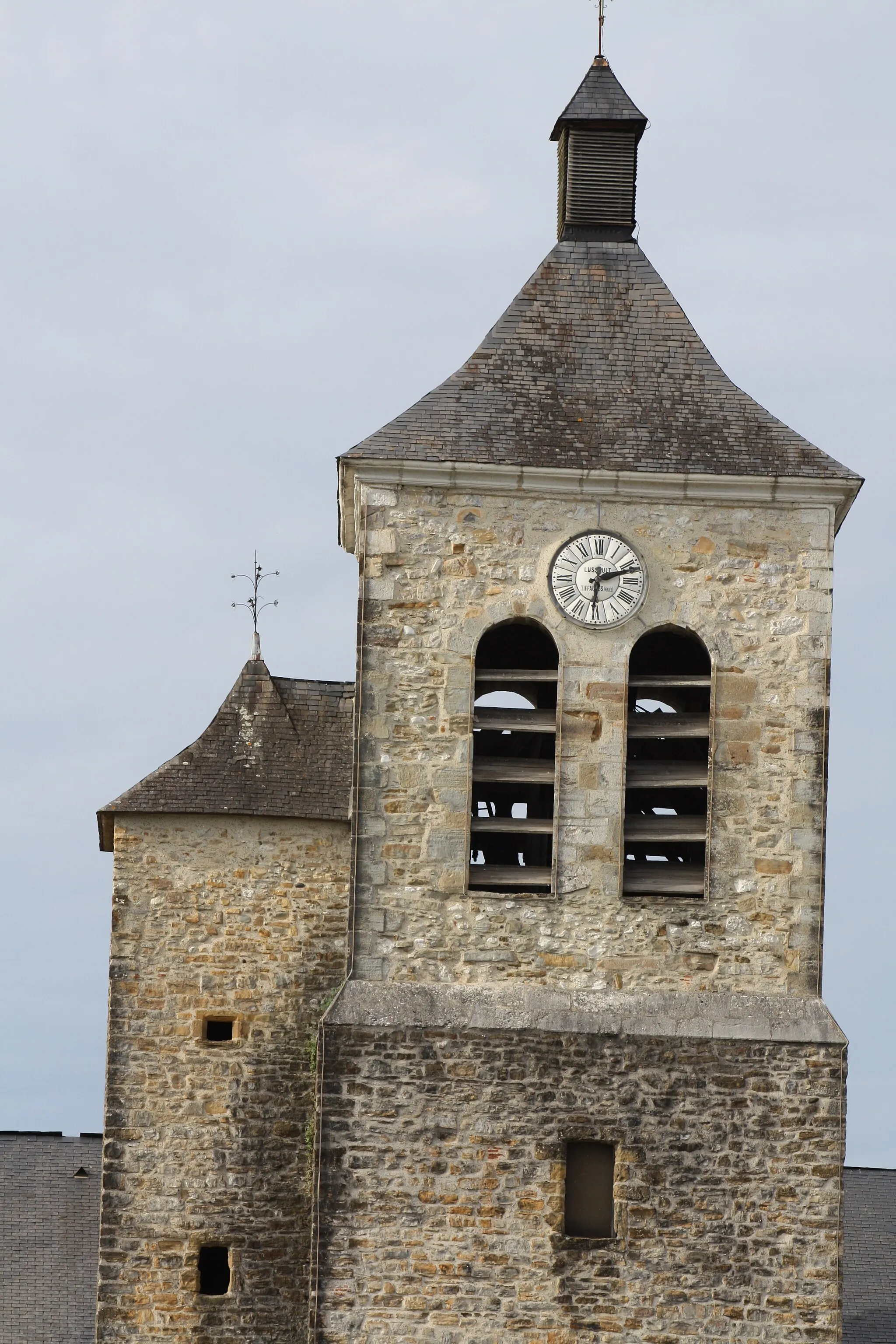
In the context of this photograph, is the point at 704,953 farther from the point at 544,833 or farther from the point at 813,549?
the point at 813,549

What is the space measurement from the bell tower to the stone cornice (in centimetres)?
3

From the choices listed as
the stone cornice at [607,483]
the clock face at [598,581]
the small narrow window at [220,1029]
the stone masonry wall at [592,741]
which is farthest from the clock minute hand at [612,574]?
the small narrow window at [220,1029]

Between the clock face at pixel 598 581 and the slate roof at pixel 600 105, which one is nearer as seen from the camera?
the clock face at pixel 598 581

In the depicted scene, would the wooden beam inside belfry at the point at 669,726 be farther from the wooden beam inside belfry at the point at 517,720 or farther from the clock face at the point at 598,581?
the clock face at the point at 598,581

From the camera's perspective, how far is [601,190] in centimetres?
2081

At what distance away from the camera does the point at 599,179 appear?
820 inches

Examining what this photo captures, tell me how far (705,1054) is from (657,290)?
613 centimetres

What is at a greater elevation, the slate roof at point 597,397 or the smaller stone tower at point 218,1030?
the slate roof at point 597,397

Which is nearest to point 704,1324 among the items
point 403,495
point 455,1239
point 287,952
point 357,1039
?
point 455,1239

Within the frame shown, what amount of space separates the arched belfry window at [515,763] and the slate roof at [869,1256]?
6.07 m

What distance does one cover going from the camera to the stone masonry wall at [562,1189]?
17453mm

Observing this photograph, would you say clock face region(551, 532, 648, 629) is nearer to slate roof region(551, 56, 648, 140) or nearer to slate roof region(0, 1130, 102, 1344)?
slate roof region(551, 56, 648, 140)

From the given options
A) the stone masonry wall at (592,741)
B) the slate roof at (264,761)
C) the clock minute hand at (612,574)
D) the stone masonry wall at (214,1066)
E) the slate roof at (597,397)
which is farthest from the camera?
the slate roof at (264,761)

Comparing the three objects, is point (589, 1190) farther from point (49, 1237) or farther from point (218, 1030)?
point (49, 1237)
